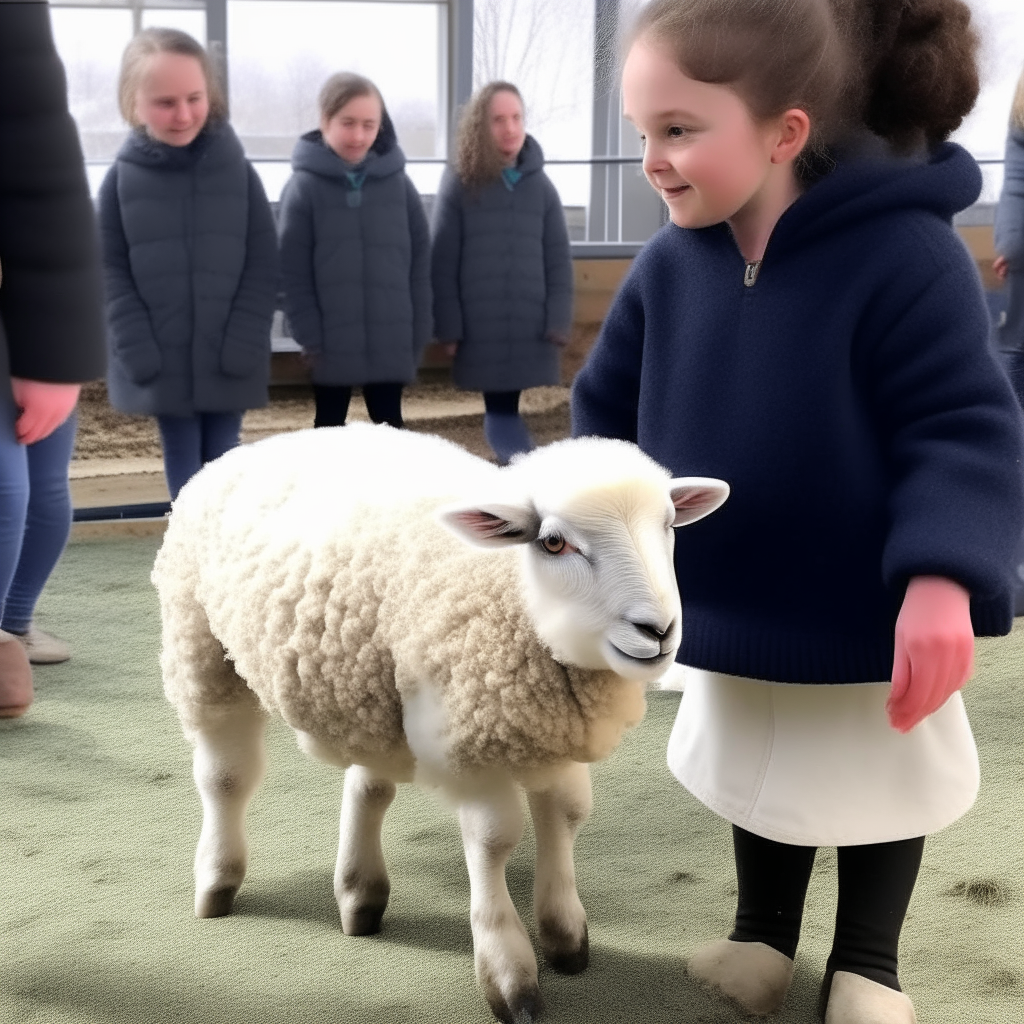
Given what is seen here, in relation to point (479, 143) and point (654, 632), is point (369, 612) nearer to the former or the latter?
point (654, 632)

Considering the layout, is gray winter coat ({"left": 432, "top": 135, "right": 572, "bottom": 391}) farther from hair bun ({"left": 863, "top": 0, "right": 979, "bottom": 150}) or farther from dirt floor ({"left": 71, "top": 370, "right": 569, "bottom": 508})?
hair bun ({"left": 863, "top": 0, "right": 979, "bottom": 150})

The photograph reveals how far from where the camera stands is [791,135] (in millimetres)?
1298

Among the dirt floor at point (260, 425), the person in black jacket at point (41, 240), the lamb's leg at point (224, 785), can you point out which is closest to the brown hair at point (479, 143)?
the dirt floor at point (260, 425)

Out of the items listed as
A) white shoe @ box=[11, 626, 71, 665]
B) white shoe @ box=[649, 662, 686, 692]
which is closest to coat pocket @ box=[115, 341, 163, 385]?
white shoe @ box=[11, 626, 71, 665]

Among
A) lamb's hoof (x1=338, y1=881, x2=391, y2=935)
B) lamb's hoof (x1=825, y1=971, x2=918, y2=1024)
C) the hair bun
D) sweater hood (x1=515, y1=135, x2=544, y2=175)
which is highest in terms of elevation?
the hair bun

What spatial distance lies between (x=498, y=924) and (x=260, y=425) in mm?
2705

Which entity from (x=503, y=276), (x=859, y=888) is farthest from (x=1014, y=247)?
(x=859, y=888)

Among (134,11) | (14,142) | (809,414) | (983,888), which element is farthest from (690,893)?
(134,11)

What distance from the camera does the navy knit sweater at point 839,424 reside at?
125 centimetres

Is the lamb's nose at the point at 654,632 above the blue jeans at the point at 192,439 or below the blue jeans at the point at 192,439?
above

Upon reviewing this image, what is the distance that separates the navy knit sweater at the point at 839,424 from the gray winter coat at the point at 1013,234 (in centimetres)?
193

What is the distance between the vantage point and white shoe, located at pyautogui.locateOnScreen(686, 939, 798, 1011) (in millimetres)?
1577

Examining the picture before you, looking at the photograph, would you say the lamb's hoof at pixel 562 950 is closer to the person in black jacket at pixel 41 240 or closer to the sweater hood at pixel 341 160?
the person in black jacket at pixel 41 240

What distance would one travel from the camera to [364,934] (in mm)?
1805
